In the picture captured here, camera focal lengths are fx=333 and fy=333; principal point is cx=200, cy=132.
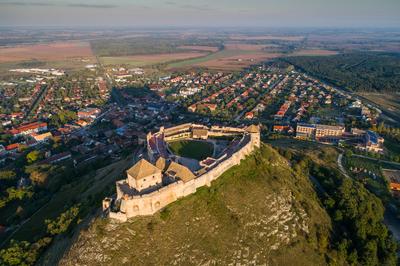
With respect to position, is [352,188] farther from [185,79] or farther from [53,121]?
[185,79]

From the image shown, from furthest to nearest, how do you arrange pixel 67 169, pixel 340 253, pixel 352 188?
pixel 67 169 < pixel 352 188 < pixel 340 253

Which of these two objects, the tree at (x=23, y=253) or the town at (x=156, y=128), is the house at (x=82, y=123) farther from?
the tree at (x=23, y=253)

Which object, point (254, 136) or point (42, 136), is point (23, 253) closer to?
point (254, 136)

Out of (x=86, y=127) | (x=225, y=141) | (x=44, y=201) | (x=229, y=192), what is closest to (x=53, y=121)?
(x=86, y=127)

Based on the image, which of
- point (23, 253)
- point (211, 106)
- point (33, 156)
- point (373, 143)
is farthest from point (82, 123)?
point (373, 143)

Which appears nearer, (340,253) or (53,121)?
(340,253)

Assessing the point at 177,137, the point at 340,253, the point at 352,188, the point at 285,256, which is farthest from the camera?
the point at 177,137

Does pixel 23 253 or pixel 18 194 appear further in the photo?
pixel 18 194
